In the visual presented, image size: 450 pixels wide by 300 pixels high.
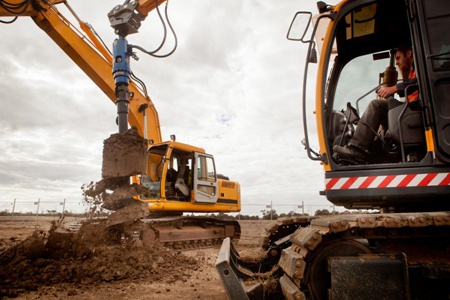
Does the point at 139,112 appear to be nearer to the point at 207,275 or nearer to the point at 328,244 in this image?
the point at 207,275

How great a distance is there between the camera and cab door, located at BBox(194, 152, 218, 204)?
11139 millimetres

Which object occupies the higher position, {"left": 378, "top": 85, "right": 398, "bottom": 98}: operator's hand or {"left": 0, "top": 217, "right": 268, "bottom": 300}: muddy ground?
{"left": 378, "top": 85, "right": 398, "bottom": 98}: operator's hand

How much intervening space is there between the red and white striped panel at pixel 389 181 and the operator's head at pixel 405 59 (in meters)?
1.28

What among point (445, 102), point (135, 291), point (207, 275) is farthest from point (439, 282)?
point (207, 275)

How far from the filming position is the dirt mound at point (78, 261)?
4.98 metres

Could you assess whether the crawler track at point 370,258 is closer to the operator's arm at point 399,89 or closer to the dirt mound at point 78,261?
the operator's arm at point 399,89

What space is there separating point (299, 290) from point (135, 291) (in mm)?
3211

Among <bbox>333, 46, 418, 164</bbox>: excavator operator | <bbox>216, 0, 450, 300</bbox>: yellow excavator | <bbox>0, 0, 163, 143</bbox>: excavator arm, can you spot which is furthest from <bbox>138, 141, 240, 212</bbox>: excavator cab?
<bbox>333, 46, 418, 164</bbox>: excavator operator

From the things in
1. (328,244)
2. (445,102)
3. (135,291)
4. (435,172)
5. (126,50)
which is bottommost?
(135,291)

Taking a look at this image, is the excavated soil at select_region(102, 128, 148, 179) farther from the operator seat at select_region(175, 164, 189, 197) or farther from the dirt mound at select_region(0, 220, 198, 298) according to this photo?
the operator seat at select_region(175, 164, 189, 197)

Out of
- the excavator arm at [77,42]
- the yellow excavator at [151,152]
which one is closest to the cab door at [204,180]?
the yellow excavator at [151,152]

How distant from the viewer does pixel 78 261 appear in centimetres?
541

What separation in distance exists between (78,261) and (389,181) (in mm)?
4725

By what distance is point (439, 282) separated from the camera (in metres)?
2.62
